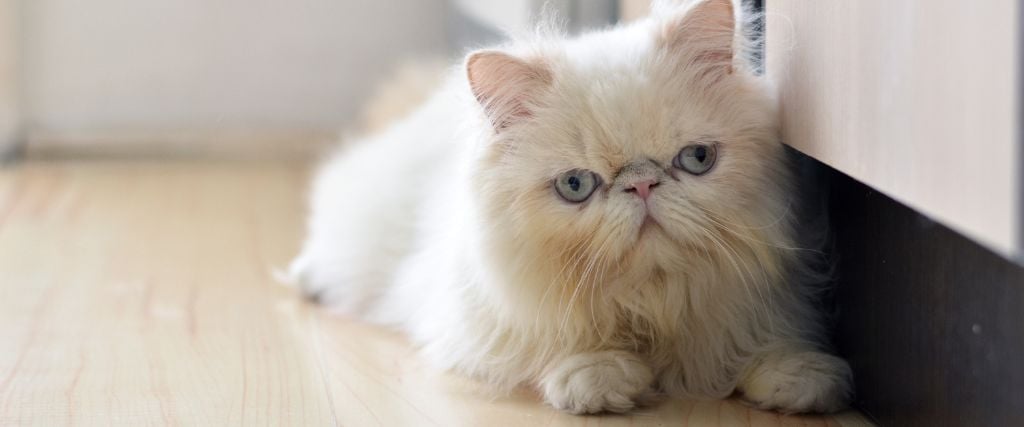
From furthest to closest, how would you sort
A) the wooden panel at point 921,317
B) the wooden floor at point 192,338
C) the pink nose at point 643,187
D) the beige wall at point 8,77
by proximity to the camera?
the beige wall at point 8,77 → the wooden floor at point 192,338 → the pink nose at point 643,187 → the wooden panel at point 921,317

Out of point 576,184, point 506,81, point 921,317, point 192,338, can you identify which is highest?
point 506,81

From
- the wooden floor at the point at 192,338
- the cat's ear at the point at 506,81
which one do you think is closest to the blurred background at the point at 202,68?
the wooden floor at the point at 192,338

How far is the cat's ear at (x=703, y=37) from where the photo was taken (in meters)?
1.29

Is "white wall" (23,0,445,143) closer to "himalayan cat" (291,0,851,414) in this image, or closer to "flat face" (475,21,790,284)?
"himalayan cat" (291,0,851,414)

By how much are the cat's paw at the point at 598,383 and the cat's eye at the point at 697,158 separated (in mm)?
240

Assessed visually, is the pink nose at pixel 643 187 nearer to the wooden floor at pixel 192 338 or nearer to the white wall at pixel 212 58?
the wooden floor at pixel 192 338

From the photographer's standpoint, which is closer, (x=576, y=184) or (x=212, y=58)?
(x=576, y=184)

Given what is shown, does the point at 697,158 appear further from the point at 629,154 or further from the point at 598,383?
the point at 598,383

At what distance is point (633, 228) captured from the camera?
3.97 ft

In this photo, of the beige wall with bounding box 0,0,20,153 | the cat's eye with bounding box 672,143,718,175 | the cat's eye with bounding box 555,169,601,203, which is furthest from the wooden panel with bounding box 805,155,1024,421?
the beige wall with bounding box 0,0,20,153

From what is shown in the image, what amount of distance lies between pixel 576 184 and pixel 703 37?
9.2 inches

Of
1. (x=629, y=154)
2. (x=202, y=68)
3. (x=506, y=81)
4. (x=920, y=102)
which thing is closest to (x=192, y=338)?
(x=506, y=81)

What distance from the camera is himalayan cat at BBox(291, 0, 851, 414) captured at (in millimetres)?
1225

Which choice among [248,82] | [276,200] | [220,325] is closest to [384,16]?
[248,82]
